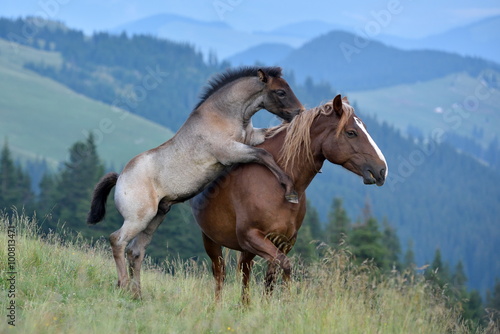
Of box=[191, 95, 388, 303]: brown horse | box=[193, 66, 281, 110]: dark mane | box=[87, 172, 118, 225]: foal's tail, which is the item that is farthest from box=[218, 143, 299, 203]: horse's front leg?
box=[87, 172, 118, 225]: foal's tail

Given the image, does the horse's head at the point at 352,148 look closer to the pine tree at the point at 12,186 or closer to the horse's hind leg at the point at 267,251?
the horse's hind leg at the point at 267,251

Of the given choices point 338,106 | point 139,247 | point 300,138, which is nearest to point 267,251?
point 300,138

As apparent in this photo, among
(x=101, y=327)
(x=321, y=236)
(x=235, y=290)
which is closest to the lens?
(x=101, y=327)

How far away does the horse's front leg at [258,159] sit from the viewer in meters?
7.58

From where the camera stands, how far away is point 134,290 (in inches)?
325

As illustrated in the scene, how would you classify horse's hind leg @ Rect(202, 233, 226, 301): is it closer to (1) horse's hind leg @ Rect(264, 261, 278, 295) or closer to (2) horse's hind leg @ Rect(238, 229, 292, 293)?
(1) horse's hind leg @ Rect(264, 261, 278, 295)

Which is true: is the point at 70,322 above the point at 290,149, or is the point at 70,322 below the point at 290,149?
below

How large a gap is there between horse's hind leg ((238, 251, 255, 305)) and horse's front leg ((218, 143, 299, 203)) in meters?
1.08

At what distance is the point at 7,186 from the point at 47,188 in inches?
367

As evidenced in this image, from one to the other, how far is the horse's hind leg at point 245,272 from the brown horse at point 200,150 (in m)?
0.99

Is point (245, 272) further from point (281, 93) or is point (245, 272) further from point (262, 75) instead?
point (262, 75)

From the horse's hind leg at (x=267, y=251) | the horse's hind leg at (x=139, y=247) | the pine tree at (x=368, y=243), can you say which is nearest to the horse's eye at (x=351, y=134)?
the horse's hind leg at (x=267, y=251)

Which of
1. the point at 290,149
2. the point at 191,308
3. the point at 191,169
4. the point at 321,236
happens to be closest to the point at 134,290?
the point at 191,308

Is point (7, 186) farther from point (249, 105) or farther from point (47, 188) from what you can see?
point (249, 105)
